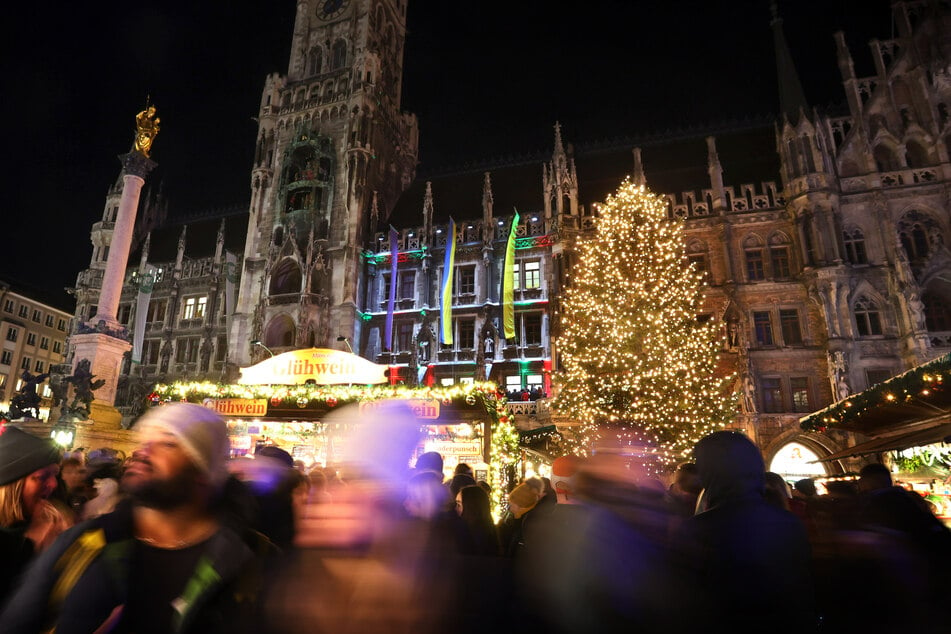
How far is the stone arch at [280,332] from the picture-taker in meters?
32.7

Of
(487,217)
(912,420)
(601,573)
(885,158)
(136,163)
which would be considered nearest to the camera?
(601,573)

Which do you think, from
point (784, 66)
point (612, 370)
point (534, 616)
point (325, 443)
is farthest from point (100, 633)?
point (784, 66)

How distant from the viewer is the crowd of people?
1.97 meters

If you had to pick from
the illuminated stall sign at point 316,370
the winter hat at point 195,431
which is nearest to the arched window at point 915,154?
the illuminated stall sign at point 316,370

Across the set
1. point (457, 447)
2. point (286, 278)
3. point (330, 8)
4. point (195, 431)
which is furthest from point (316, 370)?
point (330, 8)

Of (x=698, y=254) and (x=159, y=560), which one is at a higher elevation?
(x=698, y=254)

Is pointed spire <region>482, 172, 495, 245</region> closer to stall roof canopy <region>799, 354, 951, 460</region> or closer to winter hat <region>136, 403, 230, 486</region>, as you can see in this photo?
stall roof canopy <region>799, 354, 951, 460</region>

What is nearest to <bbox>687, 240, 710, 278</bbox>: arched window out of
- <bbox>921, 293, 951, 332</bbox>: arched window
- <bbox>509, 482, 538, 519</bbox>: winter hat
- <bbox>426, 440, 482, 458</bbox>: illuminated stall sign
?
<bbox>921, 293, 951, 332</bbox>: arched window

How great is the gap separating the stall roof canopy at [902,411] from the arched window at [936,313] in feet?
48.2

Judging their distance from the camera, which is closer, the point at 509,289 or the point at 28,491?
the point at 28,491

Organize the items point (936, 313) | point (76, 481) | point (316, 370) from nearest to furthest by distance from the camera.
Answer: point (76, 481), point (316, 370), point (936, 313)

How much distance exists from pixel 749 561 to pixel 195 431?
253 centimetres

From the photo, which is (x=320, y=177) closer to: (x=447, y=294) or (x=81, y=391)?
(x=447, y=294)

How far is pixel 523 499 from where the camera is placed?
654cm
